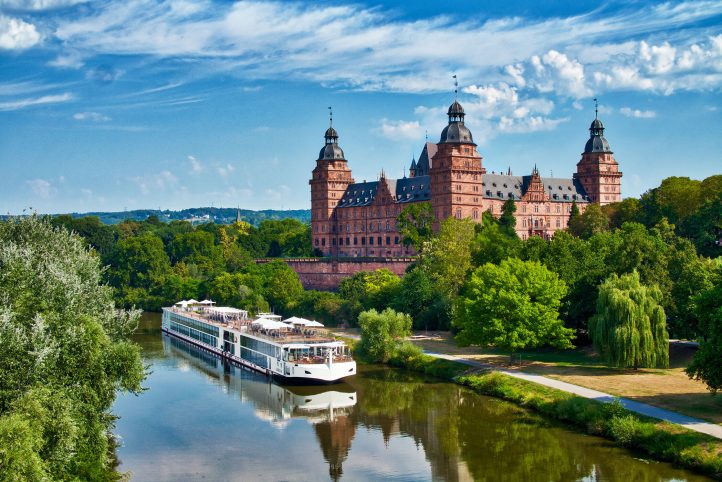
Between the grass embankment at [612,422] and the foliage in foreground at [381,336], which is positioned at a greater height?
the foliage in foreground at [381,336]

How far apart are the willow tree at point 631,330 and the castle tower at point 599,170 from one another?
2679 inches

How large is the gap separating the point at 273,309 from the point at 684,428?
176 ft

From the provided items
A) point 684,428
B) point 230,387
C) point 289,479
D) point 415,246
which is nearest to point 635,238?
point 684,428

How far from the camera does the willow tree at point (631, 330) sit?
41281 millimetres

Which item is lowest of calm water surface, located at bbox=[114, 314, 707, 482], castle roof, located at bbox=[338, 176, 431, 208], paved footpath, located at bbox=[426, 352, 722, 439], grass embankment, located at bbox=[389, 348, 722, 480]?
calm water surface, located at bbox=[114, 314, 707, 482]

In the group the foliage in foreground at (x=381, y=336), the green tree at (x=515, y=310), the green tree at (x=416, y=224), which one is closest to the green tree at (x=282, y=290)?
the green tree at (x=416, y=224)

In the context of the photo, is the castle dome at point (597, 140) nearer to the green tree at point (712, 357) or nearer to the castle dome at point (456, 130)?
the castle dome at point (456, 130)

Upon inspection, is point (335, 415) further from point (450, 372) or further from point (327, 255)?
point (327, 255)

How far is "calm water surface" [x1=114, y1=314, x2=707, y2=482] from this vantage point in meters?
30.3

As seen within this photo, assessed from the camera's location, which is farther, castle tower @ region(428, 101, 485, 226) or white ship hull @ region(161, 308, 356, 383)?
castle tower @ region(428, 101, 485, 226)

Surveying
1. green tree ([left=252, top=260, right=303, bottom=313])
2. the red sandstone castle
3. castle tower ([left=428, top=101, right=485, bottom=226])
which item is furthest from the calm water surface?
the red sandstone castle

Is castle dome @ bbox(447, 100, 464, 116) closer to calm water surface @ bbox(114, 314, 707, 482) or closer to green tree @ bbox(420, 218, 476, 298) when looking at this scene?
green tree @ bbox(420, 218, 476, 298)

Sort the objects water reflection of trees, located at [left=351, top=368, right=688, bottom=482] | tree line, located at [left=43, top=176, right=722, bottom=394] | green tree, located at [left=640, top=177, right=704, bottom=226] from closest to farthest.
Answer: water reflection of trees, located at [left=351, top=368, right=688, bottom=482]
tree line, located at [left=43, top=176, right=722, bottom=394]
green tree, located at [left=640, top=177, right=704, bottom=226]

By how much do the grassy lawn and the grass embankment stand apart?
2143 mm
